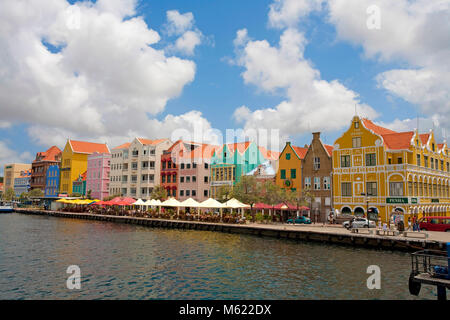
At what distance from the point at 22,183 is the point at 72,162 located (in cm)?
5156

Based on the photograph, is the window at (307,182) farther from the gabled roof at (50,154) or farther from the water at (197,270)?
the gabled roof at (50,154)

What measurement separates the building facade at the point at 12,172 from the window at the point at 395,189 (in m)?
171

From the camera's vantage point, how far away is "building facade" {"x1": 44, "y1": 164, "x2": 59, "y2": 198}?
440 feet

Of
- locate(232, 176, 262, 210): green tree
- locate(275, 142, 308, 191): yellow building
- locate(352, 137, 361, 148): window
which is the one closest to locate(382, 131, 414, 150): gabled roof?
locate(352, 137, 361, 148): window

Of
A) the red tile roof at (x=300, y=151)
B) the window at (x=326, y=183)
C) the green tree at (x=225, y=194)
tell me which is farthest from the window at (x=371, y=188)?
the green tree at (x=225, y=194)

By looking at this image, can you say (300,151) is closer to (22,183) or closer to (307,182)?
(307,182)

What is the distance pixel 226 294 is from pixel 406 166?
41.6 metres

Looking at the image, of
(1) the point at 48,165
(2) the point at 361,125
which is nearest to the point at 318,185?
(2) the point at 361,125

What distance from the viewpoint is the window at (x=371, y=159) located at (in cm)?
5588

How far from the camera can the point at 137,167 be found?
98.5m

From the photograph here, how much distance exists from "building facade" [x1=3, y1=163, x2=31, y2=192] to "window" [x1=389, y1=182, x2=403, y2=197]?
17080 cm

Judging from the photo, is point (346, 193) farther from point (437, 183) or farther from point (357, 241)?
point (357, 241)

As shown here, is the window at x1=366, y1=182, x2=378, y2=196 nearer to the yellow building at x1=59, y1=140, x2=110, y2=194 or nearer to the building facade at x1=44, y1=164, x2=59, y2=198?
the yellow building at x1=59, y1=140, x2=110, y2=194
